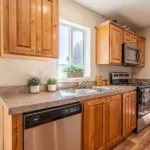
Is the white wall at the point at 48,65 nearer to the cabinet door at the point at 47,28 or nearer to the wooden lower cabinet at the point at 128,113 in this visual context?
the cabinet door at the point at 47,28

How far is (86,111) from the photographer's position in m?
1.72

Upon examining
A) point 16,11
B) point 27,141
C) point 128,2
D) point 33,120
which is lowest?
point 27,141

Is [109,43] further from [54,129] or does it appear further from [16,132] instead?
[16,132]

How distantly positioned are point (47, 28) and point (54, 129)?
1135mm

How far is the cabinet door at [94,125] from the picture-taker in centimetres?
174

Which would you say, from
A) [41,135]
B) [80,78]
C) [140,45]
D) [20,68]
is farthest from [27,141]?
[140,45]

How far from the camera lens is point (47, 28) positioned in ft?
5.59

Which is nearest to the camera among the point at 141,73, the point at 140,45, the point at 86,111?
the point at 86,111

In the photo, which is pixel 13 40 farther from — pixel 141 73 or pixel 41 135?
pixel 141 73

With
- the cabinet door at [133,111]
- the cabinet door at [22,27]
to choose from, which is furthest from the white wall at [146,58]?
the cabinet door at [22,27]

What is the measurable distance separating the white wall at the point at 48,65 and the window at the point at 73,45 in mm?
119

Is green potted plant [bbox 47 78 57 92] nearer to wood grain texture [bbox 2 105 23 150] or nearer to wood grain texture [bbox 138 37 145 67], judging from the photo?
wood grain texture [bbox 2 105 23 150]

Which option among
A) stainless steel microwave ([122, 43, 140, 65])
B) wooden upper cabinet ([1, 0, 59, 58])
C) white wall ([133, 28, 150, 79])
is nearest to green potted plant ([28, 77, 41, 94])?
wooden upper cabinet ([1, 0, 59, 58])

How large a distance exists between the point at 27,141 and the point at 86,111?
0.77 m
